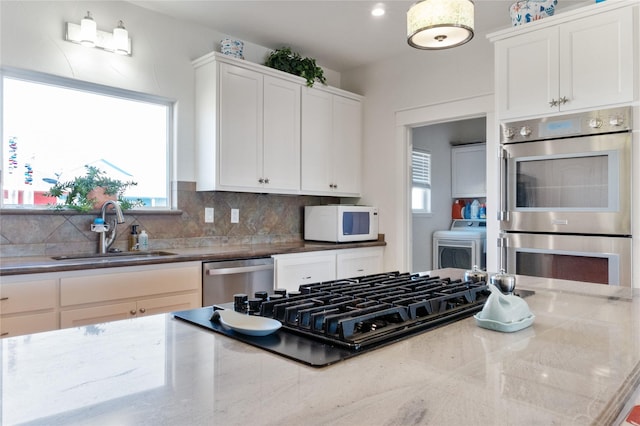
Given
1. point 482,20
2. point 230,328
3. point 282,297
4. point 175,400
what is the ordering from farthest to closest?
1. point 482,20
2. point 282,297
3. point 230,328
4. point 175,400

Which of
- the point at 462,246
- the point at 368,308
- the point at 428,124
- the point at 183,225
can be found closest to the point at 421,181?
the point at 462,246

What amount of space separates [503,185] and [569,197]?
1.31ft

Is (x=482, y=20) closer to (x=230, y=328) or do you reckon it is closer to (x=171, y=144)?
(x=171, y=144)

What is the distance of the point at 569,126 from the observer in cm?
268

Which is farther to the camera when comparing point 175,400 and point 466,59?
point 466,59

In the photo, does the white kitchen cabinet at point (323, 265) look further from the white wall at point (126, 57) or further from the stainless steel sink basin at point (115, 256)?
the white wall at point (126, 57)

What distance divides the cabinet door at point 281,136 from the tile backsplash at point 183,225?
324 mm

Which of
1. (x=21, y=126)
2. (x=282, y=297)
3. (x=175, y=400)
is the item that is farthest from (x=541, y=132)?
(x=21, y=126)

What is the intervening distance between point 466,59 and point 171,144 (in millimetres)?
2548

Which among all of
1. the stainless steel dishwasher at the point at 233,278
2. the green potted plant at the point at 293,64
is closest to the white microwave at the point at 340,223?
the stainless steel dishwasher at the point at 233,278

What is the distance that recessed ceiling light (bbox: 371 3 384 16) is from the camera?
3141 mm

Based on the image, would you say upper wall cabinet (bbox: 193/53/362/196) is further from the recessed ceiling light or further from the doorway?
the doorway

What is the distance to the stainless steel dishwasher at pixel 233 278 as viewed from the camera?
282 centimetres

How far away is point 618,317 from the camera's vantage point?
1.25m
